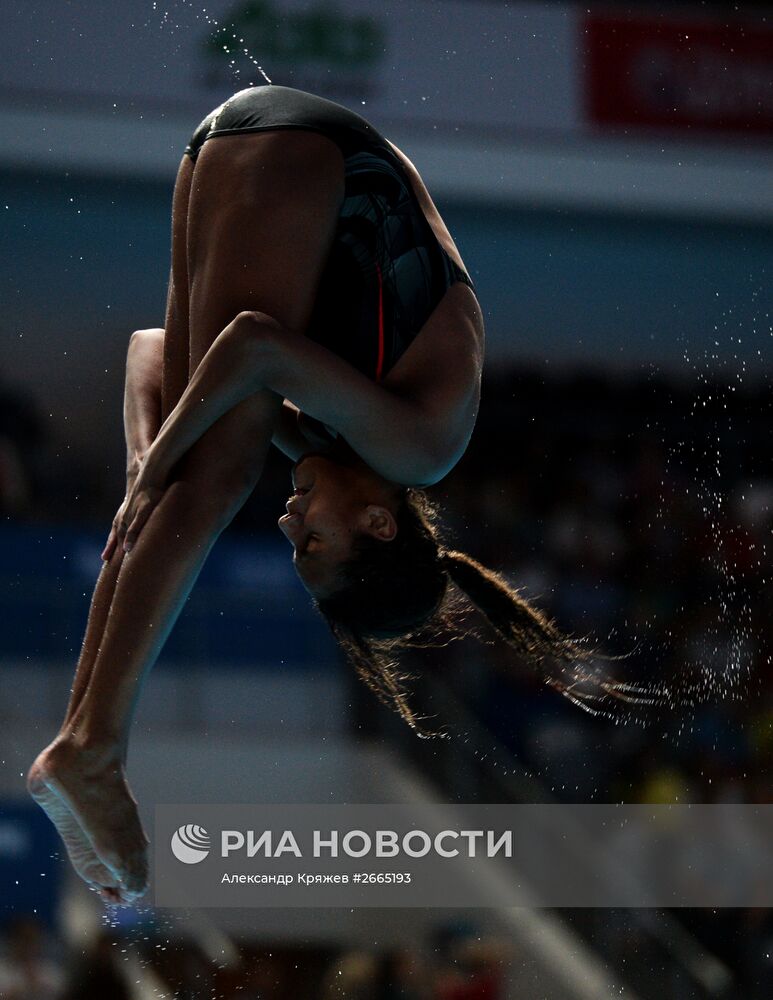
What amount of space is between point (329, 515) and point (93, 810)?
24.4 inches

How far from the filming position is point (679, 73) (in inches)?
155

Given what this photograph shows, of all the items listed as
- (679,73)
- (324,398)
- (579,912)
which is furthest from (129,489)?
(679,73)

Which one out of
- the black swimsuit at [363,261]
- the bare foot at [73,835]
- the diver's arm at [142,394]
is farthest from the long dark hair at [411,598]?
the bare foot at [73,835]

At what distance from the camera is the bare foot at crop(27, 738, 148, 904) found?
7.75 ft

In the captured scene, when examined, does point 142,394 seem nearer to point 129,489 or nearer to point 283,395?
point 129,489

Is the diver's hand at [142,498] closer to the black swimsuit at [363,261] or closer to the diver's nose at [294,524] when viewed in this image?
the diver's nose at [294,524]

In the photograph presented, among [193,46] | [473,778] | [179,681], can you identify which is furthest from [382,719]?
[193,46]

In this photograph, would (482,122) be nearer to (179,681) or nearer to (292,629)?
(292,629)

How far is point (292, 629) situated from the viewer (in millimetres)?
3773

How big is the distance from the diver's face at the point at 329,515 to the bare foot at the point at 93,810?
46 centimetres

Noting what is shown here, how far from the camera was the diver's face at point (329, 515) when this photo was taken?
8.16 feet

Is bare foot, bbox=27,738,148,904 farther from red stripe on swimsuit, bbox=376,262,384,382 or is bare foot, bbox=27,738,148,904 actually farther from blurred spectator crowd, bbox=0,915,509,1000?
blurred spectator crowd, bbox=0,915,509,1000

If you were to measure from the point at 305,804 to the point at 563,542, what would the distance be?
108cm

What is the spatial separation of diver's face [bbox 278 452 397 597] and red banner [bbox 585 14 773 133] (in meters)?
1.80
